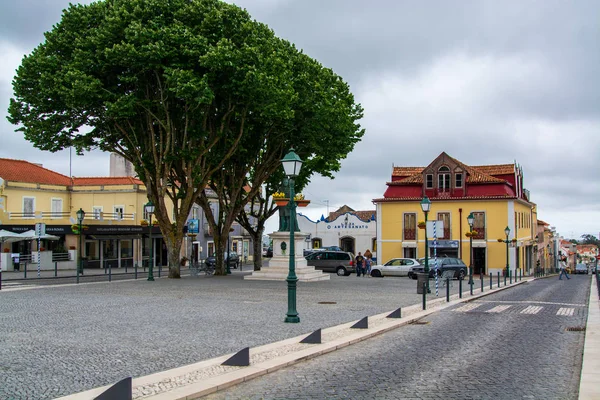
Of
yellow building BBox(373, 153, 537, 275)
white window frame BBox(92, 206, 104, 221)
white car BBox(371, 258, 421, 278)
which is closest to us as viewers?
white car BBox(371, 258, 421, 278)

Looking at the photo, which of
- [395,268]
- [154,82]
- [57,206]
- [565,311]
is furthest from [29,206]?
[565,311]

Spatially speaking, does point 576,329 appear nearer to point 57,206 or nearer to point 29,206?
point 29,206

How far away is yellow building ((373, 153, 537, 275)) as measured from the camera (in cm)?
5122

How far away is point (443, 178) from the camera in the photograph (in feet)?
176

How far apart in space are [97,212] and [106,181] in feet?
14.4

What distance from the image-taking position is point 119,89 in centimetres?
2783

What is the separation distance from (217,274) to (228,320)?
73.3 feet

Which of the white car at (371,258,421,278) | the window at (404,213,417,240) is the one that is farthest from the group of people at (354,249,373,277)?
the window at (404,213,417,240)

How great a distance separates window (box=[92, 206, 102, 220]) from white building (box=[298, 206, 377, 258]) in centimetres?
2499

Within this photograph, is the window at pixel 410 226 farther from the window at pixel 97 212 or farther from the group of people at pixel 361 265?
the window at pixel 97 212

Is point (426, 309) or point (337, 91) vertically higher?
point (337, 91)

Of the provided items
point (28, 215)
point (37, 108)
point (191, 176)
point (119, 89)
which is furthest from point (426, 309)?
point (28, 215)

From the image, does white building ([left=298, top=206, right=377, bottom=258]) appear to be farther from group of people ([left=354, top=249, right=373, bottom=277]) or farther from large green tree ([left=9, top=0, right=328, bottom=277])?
large green tree ([left=9, top=0, right=328, bottom=277])

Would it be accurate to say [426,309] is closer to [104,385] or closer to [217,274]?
[104,385]
